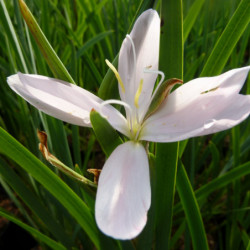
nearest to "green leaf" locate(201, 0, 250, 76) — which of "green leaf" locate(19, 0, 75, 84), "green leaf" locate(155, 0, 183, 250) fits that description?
"green leaf" locate(155, 0, 183, 250)

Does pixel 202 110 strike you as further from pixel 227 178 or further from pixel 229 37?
pixel 227 178

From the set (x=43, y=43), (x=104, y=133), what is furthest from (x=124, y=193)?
(x=43, y=43)

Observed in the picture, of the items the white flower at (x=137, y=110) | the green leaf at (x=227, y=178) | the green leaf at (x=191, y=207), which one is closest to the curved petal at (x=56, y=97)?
the white flower at (x=137, y=110)

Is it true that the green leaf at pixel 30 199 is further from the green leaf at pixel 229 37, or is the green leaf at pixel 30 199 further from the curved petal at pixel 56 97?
the green leaf at pixel 229 37

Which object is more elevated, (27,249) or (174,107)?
(174,107)

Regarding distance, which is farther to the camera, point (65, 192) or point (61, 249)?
point (61, 249)

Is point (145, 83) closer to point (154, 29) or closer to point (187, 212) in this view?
point (154, 29)

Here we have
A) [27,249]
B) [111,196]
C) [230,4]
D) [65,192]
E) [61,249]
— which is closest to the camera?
[111,196]

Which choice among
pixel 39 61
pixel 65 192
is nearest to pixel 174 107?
pixel 65 192
